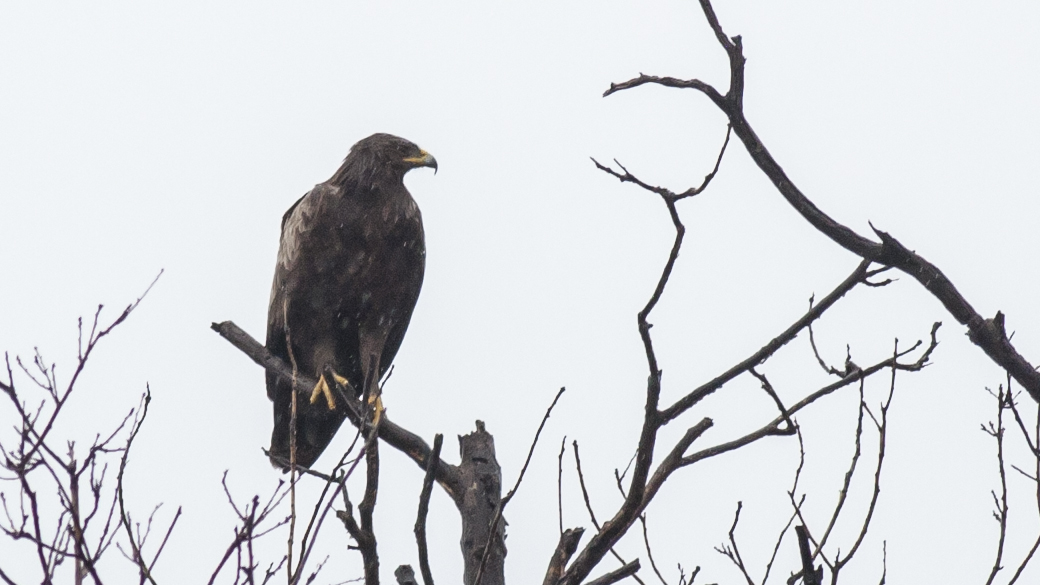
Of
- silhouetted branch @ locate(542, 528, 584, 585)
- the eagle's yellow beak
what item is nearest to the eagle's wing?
the eagle's yellow beak

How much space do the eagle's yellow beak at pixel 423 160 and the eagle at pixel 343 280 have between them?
11mm

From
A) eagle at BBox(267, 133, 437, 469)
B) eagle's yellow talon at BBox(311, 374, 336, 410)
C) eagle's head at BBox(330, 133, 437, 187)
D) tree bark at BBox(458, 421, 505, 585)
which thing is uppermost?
eagle's head at BBox(330, 133, 437, 187)

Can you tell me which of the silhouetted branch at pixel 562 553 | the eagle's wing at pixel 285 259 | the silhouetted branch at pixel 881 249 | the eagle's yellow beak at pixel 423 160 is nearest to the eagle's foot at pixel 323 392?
the eagle's wing at pixel 285 259

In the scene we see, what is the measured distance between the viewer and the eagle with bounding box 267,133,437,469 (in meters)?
5.94

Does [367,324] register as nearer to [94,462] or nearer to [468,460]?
[468,460]

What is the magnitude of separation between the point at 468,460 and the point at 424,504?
1.46 meters

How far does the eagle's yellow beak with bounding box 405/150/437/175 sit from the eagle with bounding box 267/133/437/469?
1cm

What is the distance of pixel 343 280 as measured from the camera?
596cm

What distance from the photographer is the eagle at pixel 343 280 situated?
5.94 metres

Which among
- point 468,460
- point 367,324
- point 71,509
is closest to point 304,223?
point 367,324

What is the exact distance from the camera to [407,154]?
6.55 meters

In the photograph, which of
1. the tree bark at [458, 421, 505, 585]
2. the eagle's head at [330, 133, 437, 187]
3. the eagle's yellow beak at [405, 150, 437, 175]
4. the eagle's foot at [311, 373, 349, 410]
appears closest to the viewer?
the tree bark at [458, 421, 505, 585]

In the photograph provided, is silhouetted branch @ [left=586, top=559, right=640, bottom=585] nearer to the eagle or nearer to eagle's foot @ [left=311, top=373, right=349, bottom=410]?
eagle's foot @ [left=311, top=373, right=349, bottom=410]

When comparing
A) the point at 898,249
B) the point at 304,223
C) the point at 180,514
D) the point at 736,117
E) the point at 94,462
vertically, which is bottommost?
the point at 180,514
